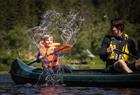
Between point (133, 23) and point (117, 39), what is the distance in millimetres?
38795

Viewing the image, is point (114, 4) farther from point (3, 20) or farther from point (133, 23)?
point (3, 20)

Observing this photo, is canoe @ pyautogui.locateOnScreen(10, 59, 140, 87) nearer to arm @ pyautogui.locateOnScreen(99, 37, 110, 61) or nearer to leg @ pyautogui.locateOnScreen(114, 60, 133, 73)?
leg @ pyautogui.locateOnScreen(114, 60, 133, 73)

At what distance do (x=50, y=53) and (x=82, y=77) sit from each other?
63.9 inches

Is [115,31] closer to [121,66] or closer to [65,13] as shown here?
[121,66]

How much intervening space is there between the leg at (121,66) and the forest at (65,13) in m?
22.7

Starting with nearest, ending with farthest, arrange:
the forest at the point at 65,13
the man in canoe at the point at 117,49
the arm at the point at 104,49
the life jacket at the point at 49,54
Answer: the man in canoe at the point at 117,49, the arm at the point at 104,49, the life jacket at the point at 49,54, the forest at the point at 65,13

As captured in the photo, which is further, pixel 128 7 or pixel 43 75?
pixel 128 7

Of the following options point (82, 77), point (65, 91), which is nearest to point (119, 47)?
point (82, 77)

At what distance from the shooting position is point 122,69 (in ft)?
44.0

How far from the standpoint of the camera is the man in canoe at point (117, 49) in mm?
13406

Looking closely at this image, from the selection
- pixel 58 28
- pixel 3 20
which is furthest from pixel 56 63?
pixel 3 20

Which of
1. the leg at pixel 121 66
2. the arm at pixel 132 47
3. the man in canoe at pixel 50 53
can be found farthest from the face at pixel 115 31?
the man in canoe at pixel 50 53

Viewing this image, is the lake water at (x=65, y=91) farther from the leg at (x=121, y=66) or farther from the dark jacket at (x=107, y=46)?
the dark jacket at (x=107, y=46)

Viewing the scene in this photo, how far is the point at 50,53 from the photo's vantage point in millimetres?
15406
